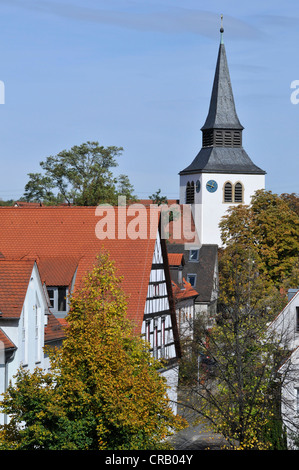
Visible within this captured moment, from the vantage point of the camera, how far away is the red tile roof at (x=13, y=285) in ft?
78.6

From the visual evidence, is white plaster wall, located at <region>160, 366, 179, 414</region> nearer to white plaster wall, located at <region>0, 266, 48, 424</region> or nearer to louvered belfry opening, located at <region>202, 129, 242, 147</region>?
white plaster wall, located at <region>0, 266, 48, 424</region>

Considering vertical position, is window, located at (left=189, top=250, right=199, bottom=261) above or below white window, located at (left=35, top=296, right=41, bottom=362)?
above

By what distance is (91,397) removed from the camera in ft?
60.5

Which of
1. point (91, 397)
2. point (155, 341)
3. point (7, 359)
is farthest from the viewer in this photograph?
point (155, 341)

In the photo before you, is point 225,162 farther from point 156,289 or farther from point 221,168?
point 156,289

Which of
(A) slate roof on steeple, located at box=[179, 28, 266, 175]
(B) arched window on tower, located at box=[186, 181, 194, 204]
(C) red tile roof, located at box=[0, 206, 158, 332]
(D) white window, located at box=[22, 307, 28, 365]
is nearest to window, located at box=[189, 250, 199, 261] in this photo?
(C) red tile roof, located at box=[0, 206, 158, 332]

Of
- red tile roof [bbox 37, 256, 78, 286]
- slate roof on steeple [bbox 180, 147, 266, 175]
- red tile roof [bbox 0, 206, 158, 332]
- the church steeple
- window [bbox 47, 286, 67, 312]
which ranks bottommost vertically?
window [bbox 47, 286, 67, 312]

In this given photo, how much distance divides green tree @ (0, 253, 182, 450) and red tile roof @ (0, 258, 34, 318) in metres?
4.05

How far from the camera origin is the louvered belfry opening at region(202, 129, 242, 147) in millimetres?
113312

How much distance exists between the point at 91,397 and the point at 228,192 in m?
96.3

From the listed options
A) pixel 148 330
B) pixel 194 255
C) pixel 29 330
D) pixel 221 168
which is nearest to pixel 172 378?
pixel 148 330

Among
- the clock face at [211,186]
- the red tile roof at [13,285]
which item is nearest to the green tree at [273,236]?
the red tile roof at [13,285]

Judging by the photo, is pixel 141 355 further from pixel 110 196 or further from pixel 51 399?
pixel 110 196

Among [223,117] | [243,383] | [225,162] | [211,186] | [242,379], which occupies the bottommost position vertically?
[243,383]
